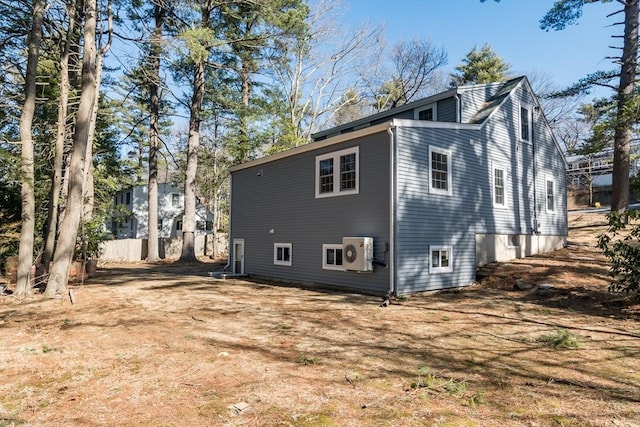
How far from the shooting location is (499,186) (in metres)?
14.1

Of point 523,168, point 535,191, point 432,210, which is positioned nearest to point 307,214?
point 432,210

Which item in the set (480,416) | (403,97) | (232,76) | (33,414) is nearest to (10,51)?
(232,76)

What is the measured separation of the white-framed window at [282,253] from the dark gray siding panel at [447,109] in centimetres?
723

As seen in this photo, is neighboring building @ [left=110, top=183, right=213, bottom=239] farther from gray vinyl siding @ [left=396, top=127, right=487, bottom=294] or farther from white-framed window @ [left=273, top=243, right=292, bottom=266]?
gray vinyl siding @ [left=396, top=127, right=487, bottom=294]

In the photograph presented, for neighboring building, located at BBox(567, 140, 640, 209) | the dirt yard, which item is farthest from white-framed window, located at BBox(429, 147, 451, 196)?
neighboring building, located at BBox(567, 140, 640, 209)

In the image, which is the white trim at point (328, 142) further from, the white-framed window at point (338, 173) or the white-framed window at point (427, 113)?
the white-framed window at point (427, 113)

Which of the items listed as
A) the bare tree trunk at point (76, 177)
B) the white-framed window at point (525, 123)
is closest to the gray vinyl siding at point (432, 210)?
the white-framed window at point (525, 123)

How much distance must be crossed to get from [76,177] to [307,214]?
22.1ft

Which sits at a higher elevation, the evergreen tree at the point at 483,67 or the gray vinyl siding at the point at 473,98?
the evergreen tree at the point at 483,67

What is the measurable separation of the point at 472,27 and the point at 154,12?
1621cm

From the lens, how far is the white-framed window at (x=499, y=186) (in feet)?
45.5

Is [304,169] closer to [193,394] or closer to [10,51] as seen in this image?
[193,394]

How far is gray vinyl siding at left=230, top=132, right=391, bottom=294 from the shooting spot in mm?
10922

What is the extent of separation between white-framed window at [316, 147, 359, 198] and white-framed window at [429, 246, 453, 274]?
2.86 m
